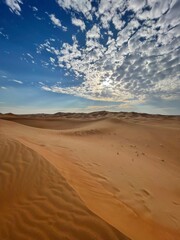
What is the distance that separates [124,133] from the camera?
13.8m

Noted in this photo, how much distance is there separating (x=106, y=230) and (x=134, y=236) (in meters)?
0.44

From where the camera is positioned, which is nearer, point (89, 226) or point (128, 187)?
point (89, 226)

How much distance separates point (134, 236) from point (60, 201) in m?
1.38

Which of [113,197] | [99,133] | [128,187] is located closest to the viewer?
[113,197]

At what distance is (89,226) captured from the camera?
248 centimetres

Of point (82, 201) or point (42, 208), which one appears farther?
point (82, 201)

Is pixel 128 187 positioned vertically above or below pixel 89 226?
below

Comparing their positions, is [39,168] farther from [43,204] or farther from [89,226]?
[89,226]

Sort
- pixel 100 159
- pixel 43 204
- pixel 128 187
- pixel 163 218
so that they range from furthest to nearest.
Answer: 1. pixel 100 159
2. pixel 128 187
3. pixel 163 218
4. pixel 43 204

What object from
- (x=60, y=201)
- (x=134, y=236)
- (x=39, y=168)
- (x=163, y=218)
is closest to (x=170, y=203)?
(x=163, y=218)

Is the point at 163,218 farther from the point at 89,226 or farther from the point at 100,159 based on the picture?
the point at 100,159

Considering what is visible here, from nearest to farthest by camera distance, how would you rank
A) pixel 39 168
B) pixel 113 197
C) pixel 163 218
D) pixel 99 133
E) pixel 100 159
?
pixel 163 218 < pixel 113 197 < pixel 39 168 < pixel 100 159 < pixel 99 133

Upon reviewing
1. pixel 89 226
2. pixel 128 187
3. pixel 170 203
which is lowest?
pixel 170 203

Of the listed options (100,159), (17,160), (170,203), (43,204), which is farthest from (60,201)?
(100,159)
